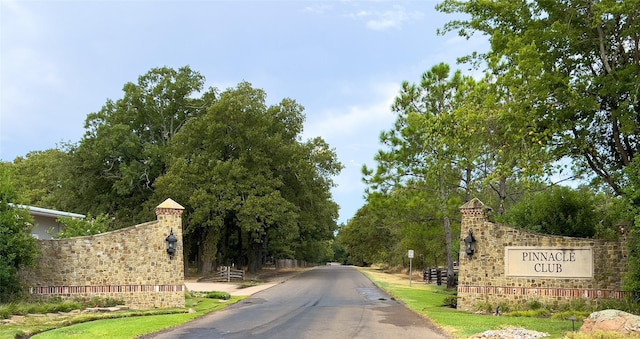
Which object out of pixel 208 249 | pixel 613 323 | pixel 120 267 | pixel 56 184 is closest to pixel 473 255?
pixel 613 323

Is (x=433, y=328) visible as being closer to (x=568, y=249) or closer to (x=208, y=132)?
(x=568, y=249)

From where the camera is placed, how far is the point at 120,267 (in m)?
17.0

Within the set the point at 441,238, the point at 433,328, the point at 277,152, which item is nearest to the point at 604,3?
the point at 433,328

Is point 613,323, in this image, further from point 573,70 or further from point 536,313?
point 573,70

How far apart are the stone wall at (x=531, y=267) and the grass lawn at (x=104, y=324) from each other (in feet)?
28.4

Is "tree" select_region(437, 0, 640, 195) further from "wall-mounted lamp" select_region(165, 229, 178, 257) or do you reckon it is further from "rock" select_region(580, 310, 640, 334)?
"wall-mounted lamp" select_region(165, 229, 178, 257)

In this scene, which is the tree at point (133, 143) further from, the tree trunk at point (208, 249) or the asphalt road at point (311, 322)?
the asphalt road at point (311, 322)

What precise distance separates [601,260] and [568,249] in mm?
878

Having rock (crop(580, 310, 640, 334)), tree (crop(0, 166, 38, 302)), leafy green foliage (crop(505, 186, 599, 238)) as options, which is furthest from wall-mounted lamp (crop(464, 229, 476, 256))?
tree (crop(0, 166, 38, 302))

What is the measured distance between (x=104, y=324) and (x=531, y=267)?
→ 11955 mm

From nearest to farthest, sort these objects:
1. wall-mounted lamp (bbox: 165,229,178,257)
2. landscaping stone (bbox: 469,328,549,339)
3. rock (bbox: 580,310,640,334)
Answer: rock (bbox: 580,310,640,334)
landscaping stone (bbox: 469,328,549,339)
wall-mounted lamp (bbox: 165,229,178,257)

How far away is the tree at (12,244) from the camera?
14789 millimetres

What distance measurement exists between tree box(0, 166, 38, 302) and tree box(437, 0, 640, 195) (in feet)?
45.5

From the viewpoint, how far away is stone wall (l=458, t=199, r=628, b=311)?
14758mm
